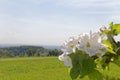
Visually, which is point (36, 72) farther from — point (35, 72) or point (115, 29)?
point (115, 29)

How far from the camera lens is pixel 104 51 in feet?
4.26

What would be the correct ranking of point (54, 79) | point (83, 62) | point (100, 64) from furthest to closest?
point (54, 79) → point (100, 64) → point (83, 62)

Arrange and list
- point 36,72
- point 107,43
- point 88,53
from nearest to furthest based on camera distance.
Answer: point 88,53 → point 107,43 → point 36,72

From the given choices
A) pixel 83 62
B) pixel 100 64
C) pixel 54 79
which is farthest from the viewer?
pixel 54 79

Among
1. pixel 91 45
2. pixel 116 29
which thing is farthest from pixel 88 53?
pixel 116 29

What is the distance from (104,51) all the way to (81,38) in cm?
10

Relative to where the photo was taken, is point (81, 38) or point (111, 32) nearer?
point (81, 38)

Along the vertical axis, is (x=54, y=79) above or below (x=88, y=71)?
below

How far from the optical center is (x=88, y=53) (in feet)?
4.14

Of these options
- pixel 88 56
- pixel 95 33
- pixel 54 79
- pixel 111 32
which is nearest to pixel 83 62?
pixel 88 56

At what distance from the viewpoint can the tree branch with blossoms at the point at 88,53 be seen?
1.27m

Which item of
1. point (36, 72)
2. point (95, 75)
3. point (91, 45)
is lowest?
point (36, 72)

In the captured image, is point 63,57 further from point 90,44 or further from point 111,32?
point 111,32

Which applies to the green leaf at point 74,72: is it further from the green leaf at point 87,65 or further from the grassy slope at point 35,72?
the grassy slope at point 35,72
